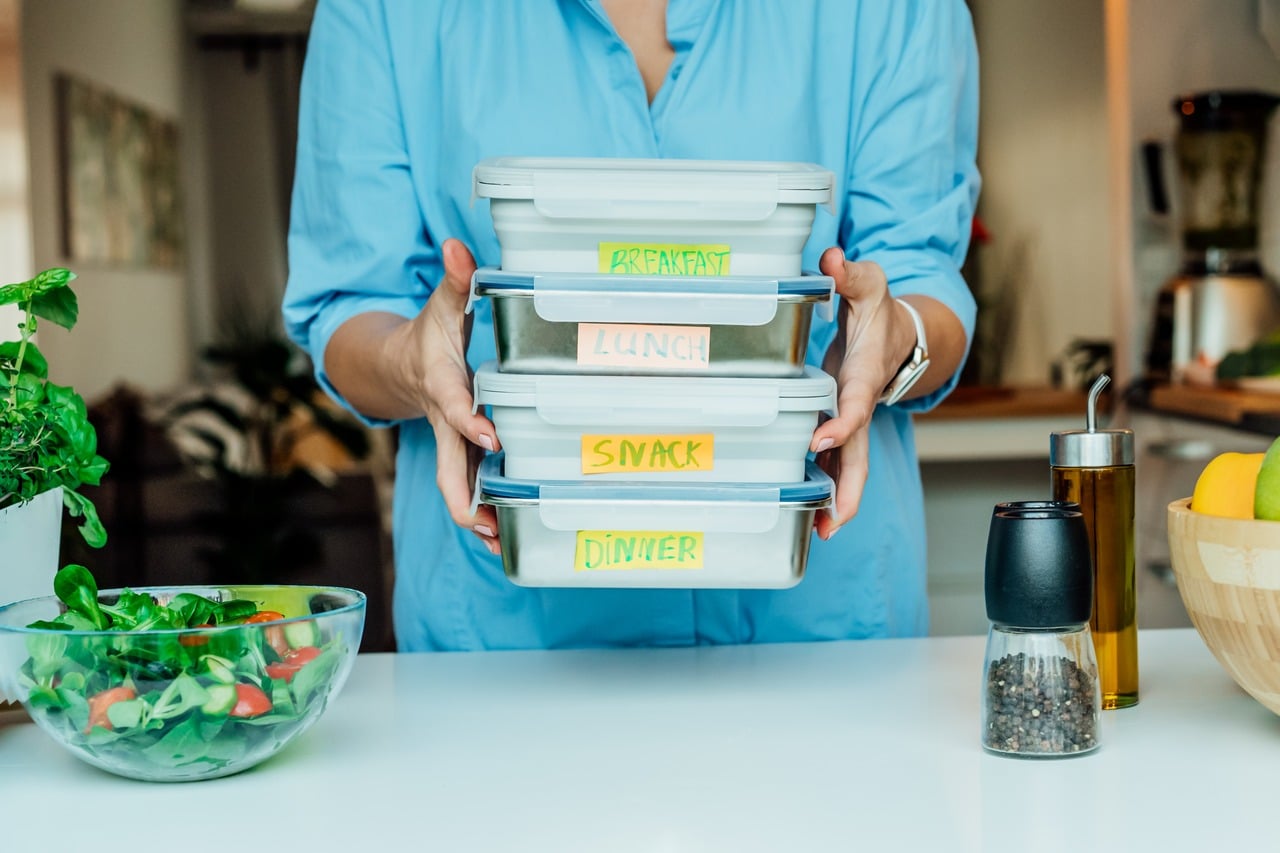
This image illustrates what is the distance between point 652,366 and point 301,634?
0.27 metres

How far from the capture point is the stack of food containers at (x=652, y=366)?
2.84ft

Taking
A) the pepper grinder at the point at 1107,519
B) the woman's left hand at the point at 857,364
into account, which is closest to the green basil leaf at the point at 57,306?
the woman's left hand at the point at 857,364

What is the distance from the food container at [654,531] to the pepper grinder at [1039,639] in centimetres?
15

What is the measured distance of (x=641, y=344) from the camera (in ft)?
2.87

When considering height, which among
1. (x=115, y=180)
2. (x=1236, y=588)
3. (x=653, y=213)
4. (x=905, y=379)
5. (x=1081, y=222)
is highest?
(x=115, y=180)

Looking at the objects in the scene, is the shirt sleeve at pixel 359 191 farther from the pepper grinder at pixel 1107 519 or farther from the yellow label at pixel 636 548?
the pepper grinder at pixel 1107 519

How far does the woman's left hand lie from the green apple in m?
0.26

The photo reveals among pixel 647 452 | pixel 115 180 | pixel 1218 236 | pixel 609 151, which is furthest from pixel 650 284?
pixel 115 180

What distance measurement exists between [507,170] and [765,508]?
27 cm

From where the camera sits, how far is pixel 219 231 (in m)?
4.85

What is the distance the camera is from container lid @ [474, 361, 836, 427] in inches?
34.2

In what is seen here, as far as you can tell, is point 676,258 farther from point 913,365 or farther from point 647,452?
point 913,365

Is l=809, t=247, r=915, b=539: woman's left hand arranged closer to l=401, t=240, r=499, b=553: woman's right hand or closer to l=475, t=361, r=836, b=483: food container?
l=475, t=361, r=836, b=483: food container

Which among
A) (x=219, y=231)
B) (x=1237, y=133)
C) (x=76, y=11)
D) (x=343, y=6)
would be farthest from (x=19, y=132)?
(x=1237, y=133)
